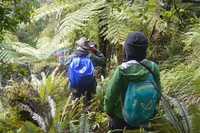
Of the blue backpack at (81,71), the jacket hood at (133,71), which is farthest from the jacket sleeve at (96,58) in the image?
the jacket hood at (133,71)

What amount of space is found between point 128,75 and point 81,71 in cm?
189

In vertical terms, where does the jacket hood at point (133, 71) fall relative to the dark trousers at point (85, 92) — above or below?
above

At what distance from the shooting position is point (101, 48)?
578 cm

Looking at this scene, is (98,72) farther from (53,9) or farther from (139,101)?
(139,101)

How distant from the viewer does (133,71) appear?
8.79 feet

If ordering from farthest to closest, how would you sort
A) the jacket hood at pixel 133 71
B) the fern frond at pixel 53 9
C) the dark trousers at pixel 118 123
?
the fern frond at pixel 53 9
the dark trousers at pixel 118 123
the jacket hood at pixel 133 71

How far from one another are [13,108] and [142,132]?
277 centimetres

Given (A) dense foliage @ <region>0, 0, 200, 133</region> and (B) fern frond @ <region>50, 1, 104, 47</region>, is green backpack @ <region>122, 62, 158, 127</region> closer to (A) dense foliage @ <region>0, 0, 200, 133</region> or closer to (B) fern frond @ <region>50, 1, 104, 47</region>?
(A) dense foliage @ <region>0, 0, 200, 133</region>

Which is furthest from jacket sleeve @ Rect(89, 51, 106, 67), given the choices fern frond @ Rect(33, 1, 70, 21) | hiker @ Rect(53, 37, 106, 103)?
fern frond @ Rect(33, 1, 70, 21)

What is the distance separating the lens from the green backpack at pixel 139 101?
2654 mm

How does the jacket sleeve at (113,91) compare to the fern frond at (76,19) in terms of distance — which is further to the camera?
the fern frond at (76,19)

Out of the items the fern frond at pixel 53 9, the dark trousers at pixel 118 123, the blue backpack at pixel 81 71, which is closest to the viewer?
the dark trousers at pixel 118 123

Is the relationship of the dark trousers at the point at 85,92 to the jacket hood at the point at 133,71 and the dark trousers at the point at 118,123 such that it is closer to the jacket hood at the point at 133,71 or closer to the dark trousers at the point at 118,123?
the dark trousers at the point at 118,123

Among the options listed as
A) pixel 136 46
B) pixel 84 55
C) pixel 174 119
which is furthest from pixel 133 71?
pixel 84 55
